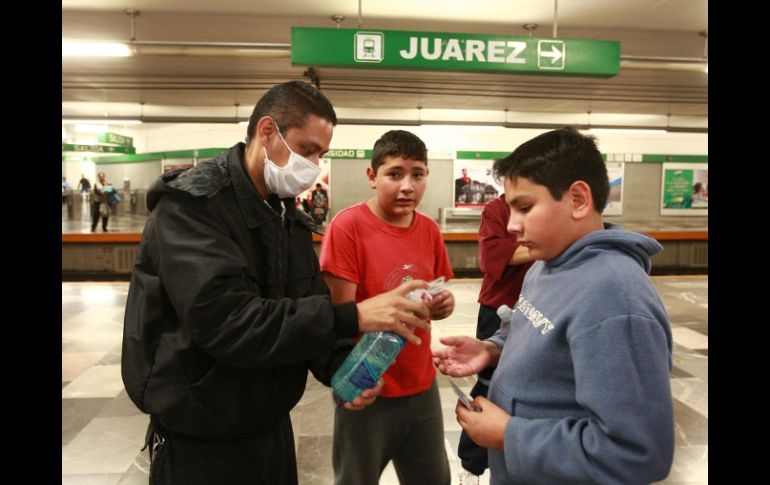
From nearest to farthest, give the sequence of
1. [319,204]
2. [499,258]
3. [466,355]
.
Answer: [466,355] < [499,258] < [319,204]

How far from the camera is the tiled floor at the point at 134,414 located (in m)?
3.14

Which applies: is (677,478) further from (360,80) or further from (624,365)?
(360,80)

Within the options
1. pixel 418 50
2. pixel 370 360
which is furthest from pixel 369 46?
pixel 370 360

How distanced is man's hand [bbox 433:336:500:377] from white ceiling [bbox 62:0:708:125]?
20.9 feet

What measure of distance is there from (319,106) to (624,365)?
3.70ft

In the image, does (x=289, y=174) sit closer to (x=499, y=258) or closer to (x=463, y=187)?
(x=499, y=258)

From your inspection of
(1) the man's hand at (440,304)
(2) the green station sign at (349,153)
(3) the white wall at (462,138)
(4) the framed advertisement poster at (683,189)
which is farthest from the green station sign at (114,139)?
(4) the framed advertisement poster at (683,189)

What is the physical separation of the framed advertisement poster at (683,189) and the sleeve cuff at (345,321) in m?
16.8

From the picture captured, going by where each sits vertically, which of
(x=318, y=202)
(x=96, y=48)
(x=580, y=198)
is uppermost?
(x=96, y=48)

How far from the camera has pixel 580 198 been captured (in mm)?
1275

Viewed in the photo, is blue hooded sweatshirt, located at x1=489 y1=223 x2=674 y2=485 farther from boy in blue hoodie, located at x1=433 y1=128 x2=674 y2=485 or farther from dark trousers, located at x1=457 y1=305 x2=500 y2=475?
dark trousers, located at x1=457 y1=305 x2=500 y2=475

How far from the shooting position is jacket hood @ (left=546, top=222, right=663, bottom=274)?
46.6 inches

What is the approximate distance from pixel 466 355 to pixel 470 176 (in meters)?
13.3

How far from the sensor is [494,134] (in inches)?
599
